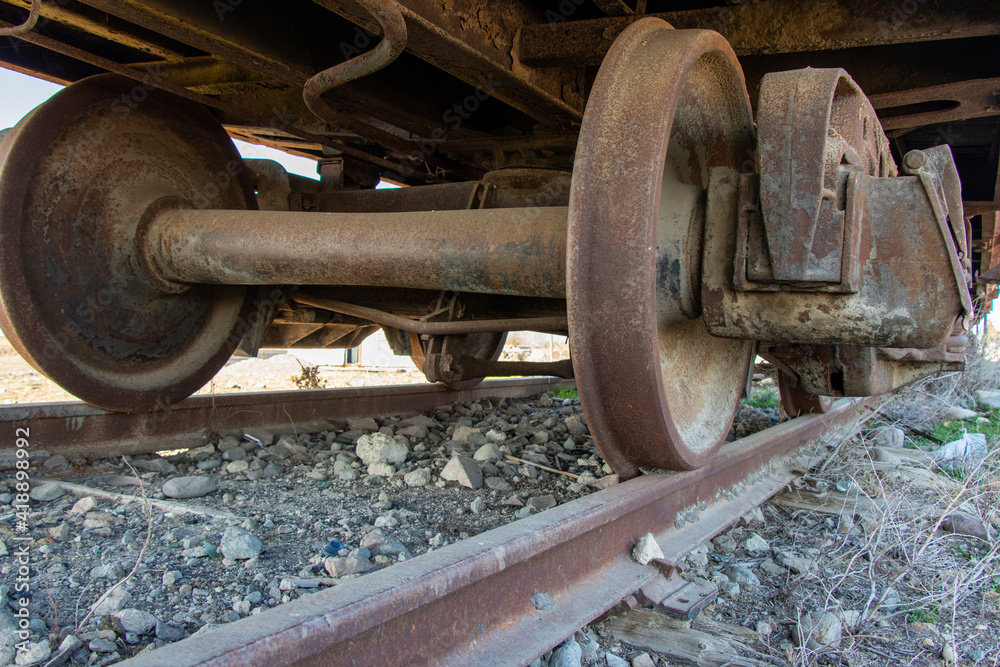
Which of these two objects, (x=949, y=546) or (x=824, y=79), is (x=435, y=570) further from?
(x=949, y=546)

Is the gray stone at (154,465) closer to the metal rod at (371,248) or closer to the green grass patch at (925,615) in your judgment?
the metal rod at (371,248)

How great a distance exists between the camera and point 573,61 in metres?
2.30

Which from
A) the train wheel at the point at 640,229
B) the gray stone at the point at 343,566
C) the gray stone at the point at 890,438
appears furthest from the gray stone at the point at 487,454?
the gray stone at the point at 890,438

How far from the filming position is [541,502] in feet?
6.98

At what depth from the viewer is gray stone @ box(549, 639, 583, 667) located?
4.18 feet

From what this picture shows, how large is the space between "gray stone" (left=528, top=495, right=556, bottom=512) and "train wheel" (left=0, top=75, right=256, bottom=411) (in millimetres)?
1665

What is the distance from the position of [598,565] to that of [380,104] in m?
2.05

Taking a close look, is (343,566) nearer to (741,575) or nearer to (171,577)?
(171,577)

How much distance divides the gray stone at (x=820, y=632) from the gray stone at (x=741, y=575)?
212mm

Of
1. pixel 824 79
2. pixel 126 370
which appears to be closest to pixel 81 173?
pixel 126 370

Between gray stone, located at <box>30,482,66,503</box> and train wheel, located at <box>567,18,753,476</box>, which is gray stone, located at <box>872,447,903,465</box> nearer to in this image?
train wheel, located at <box>567,18,753,476</box>

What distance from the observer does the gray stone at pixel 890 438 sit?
147 inches

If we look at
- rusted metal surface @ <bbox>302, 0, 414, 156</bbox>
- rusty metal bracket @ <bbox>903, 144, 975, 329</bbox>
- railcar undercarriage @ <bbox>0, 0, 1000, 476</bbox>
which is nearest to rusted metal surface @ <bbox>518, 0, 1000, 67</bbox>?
railcar undercarriage @ <bbox>0, 0, 1000, 476</bbox>

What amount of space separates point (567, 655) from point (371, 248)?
1.39 m
